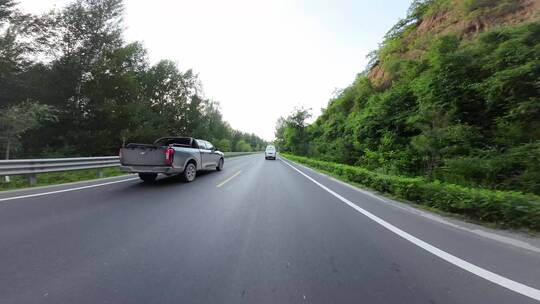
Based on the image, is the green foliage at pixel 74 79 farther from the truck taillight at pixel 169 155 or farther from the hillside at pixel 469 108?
the hillside at pixel 469 108

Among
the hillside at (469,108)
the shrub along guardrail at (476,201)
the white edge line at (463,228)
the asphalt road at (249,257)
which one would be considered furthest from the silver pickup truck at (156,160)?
the hillside at (469,108)

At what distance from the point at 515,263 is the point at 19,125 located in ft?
60.1

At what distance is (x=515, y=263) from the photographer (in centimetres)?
304

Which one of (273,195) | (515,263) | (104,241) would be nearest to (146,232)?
(104,241)

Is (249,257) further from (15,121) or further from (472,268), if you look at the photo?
(15,121)

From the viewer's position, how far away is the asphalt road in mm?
2326

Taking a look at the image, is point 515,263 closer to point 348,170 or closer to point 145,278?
point 145,278

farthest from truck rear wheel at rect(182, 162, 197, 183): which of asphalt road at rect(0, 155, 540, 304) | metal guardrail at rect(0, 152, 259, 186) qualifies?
metal guardrail at rect(0, 152, 259, 186)

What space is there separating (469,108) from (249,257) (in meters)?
12.1

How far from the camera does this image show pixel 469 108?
1067 centimetres

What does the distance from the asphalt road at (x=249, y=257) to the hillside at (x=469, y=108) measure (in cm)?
424

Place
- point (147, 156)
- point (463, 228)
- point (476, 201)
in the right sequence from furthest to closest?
point (147, 156)
point (476, 201)
point (463, 228)

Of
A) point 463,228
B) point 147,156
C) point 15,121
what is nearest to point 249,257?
point 463,228

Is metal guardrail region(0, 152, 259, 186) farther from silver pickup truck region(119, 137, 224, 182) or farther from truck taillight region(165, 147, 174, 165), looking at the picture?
truck taillight region(165, 147, 174, 165)
